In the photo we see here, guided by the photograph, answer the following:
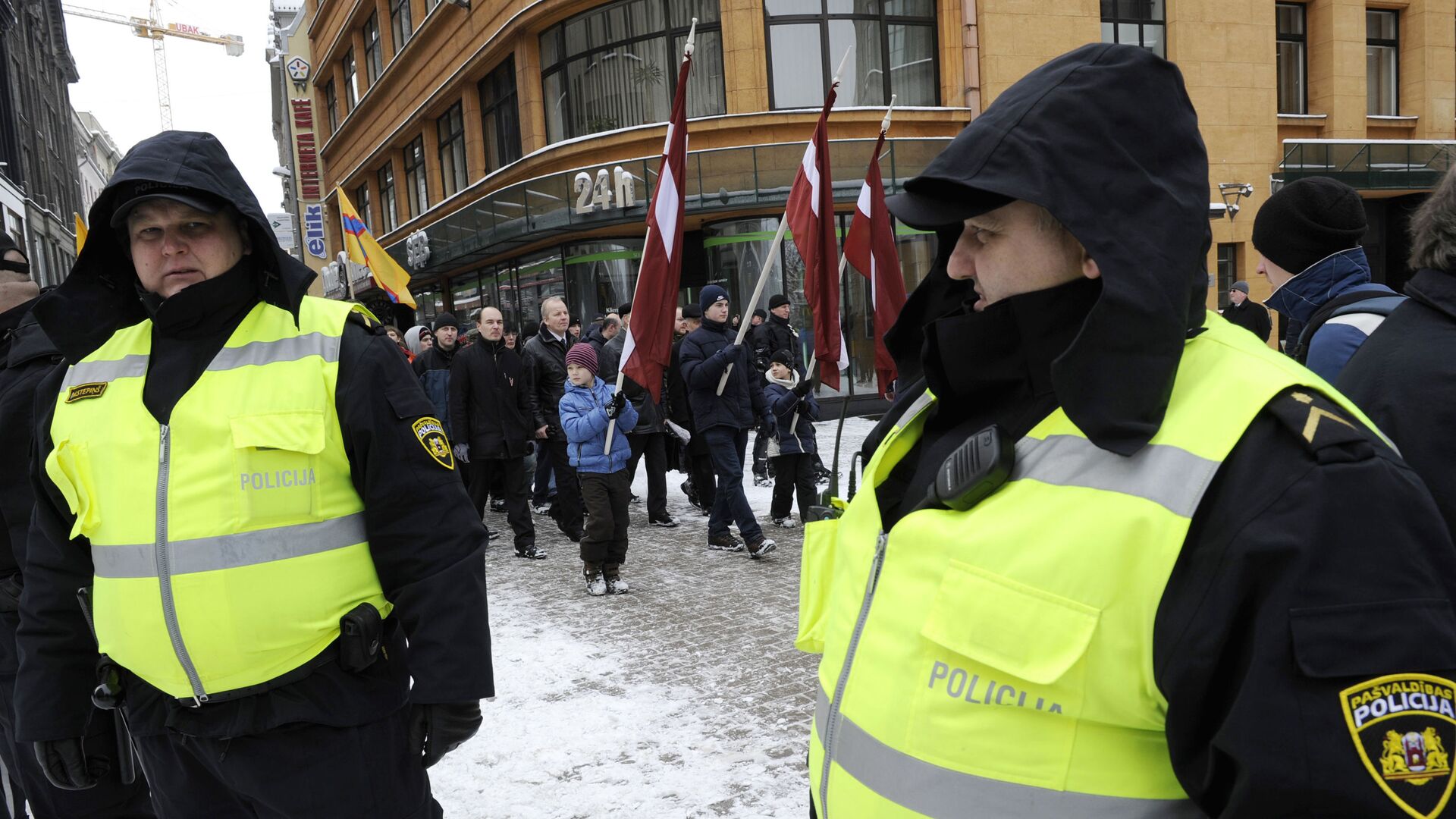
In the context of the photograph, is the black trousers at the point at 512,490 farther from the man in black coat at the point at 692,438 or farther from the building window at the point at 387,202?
the building window at the point at 387,202

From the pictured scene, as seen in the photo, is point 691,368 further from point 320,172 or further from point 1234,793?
point 320,172

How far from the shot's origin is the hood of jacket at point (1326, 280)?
10.3 feet

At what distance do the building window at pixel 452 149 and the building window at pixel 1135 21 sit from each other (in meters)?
14.2

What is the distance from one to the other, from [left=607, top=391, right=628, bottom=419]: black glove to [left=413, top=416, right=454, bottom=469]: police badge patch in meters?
4.38

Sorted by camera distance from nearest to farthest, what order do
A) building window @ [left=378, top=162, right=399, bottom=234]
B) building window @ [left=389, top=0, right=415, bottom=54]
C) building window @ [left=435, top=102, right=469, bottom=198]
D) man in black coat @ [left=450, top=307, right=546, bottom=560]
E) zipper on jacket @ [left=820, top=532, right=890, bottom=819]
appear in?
zipper on jacket @ [left=820, top=532, right=890, bottom=819], man in black coat @ [left=450, top=307, right=546, bottom=560], building window @ [left=435, top=102, right=469, bottom=198], building window @ [left=389, top=0, right=415, bottom=54], building window @ [left=378, top=162, right=399, bottom=234]

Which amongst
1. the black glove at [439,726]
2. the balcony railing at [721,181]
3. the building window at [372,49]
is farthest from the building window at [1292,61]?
the building window at [372,49]

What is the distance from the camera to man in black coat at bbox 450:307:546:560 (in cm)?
827

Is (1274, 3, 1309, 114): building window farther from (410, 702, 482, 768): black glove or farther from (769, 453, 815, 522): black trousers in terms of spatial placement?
(410, 702, 482, 768): black glove

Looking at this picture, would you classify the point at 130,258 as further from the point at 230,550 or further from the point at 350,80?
the point at 350,80

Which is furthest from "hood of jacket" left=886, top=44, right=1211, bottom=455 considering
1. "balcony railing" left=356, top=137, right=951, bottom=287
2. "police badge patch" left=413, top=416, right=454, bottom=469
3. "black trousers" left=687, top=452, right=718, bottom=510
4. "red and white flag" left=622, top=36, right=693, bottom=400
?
"balcony railing" left=356, top=137, right=951, bottom=287

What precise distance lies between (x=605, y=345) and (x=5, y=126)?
33455 mm

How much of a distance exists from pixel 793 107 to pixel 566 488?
1004cm

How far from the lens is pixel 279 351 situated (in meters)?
2.24

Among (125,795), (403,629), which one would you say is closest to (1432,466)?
(403,629)
